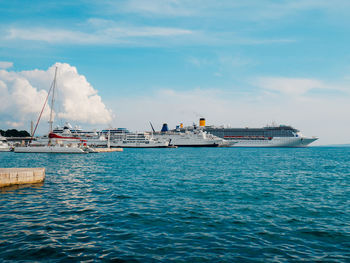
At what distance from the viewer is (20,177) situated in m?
21.7

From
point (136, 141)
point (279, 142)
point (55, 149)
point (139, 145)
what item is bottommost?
point (139, 145)

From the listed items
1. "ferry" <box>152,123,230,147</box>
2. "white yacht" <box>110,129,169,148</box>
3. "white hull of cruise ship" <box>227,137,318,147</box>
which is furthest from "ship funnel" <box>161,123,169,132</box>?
"white hull of cruise ship" <box>227,137,318,147</box>

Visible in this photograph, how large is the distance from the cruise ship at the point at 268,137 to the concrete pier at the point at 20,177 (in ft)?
423

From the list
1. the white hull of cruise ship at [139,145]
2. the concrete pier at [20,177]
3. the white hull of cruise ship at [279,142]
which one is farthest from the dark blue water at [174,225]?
the white hull of cruise ship at [279,142]

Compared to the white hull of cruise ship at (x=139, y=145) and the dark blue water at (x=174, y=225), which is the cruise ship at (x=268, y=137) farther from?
the dark blue water at (x=174, y=225)

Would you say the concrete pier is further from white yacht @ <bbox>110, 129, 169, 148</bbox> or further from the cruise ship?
the cruise ship

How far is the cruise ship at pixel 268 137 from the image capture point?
14162 centimetres

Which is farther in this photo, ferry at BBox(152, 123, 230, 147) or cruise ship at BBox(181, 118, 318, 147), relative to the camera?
cruise ship at BBox(181, 118, 318, 147)

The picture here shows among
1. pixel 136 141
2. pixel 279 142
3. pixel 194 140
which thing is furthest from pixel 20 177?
pixel 279 142

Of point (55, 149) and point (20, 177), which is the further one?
point (55, 149)

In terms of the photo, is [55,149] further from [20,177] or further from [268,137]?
[268,137]

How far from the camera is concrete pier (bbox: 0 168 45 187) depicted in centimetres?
2059

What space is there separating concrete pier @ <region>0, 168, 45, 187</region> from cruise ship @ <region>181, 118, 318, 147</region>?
423 ft

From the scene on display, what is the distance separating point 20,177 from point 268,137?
5422 inches
